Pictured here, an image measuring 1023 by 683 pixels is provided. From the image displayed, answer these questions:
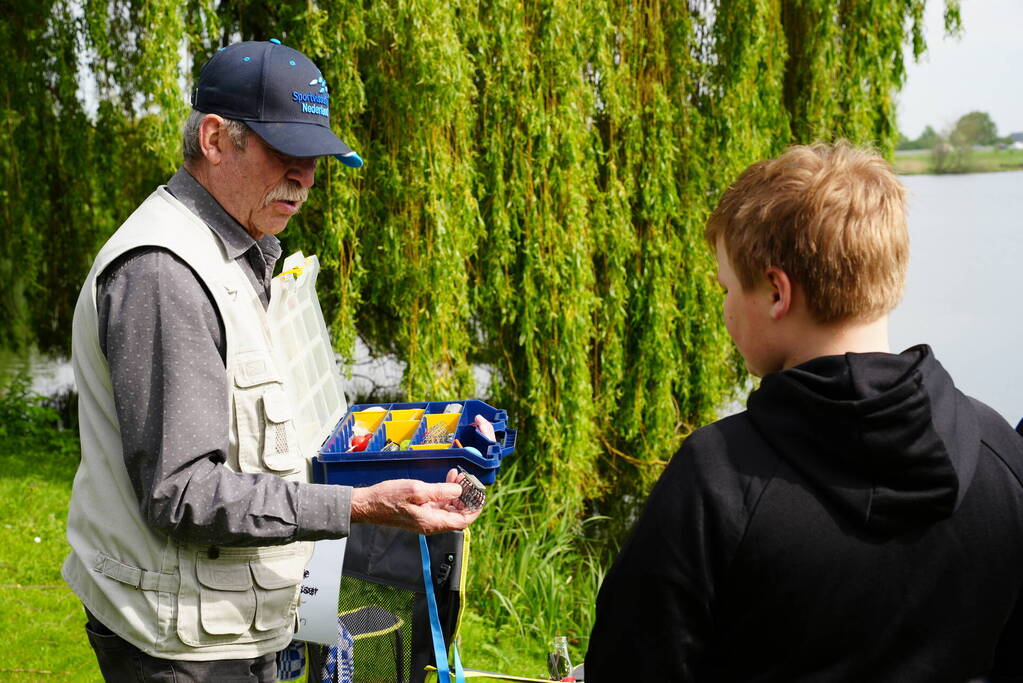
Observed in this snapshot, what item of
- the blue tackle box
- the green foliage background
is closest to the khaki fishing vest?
the blue tackle box

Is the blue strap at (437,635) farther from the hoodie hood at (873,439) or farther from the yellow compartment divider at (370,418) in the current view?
the hoodie hood at (873,439)

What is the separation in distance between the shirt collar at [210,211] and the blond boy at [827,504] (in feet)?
3.37

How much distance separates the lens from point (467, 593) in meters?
5.04

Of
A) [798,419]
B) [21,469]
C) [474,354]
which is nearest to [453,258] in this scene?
[474,354]

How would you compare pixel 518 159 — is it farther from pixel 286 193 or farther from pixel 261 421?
pixel 261 421

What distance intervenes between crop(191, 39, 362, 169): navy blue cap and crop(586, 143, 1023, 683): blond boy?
95 cm

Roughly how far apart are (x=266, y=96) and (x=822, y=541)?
129 centimetres

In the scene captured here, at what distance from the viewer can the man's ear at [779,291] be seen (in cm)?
130

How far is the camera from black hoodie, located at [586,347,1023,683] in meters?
1.22

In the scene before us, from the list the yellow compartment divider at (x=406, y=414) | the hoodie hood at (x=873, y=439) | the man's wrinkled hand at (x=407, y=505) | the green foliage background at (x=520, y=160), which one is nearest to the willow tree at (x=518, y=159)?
the green foliage background at (x=520, y=160)

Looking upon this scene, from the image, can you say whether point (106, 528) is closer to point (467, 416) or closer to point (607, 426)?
point (467, 416)

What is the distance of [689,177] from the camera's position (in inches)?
235

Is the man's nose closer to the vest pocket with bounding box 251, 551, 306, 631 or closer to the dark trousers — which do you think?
the vest pocket with bounding box 251, 551, 306, 631

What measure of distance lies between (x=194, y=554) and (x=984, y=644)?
1297 millimetres
